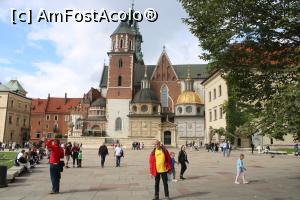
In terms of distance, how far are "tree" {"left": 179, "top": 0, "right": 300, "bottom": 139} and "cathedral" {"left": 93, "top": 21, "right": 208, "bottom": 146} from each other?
193ft

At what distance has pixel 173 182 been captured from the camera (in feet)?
50.3

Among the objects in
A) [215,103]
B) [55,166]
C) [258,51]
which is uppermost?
[215,103]

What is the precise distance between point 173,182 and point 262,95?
212 inches

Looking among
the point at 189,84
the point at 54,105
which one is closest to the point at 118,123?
the point at 189,84

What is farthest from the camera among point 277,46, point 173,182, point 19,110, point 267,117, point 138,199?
point 19,110

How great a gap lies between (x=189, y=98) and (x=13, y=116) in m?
39.3

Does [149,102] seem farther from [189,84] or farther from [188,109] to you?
[189,84]

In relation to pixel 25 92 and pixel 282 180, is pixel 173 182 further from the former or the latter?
pixel 25 92

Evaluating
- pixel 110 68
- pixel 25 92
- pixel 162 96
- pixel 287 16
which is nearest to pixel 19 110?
pixel 25 92

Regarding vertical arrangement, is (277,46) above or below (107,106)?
below

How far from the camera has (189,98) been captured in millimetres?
74688

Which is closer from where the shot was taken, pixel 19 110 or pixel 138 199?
pixel 138 199

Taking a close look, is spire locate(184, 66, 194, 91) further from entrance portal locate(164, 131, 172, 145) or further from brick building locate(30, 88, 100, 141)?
brick building locate(30, 88, 100, 141)

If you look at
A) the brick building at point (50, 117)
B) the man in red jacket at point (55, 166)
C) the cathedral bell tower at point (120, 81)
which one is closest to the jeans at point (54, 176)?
the man in red jacket at point (55, 166)
